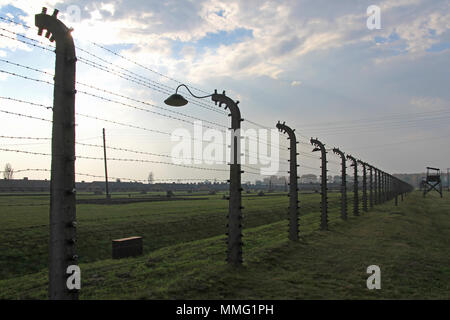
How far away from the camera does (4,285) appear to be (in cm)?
1178

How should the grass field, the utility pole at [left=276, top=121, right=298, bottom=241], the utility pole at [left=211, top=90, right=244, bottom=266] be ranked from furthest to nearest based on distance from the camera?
the utility pole at [left=276, top=121, right=298, bottom=241] → the utility pole at [left=211, top=90, right=244, bottom=266] → the grass field

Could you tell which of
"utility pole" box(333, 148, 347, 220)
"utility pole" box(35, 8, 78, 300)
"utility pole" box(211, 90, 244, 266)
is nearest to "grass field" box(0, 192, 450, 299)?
"utility pole" box(211, 90, 244, 266)

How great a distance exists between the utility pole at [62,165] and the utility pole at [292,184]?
35.8ft

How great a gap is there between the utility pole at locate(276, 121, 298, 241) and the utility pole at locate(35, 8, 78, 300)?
35.8 ft

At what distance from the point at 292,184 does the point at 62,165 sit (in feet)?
37.7

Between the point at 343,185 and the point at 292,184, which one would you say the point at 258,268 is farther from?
the point at 343,185

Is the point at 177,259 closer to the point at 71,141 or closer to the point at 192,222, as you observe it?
the point at 71,141

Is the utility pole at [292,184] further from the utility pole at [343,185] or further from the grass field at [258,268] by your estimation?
the utility pole at [343,185]

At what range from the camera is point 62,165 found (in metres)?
6.53

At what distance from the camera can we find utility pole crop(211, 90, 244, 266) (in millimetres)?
10938

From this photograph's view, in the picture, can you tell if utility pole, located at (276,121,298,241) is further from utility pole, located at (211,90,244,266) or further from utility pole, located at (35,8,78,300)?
utility pole, located at (35,8,78,300)

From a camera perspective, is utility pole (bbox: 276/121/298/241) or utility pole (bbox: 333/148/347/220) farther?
utility pole (bbox: 333/148/347/220)
